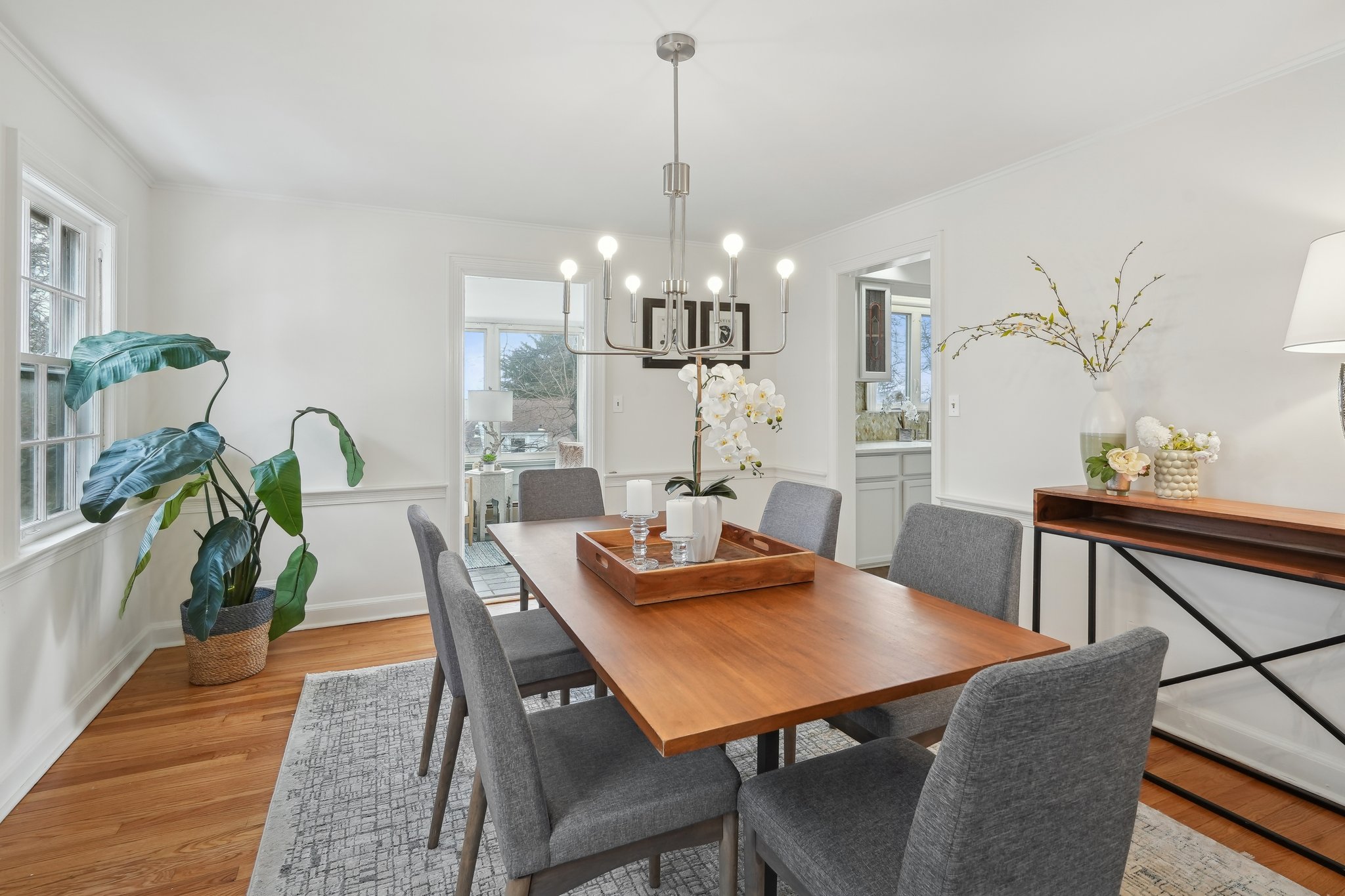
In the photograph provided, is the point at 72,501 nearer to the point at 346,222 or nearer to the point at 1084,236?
the point at 346,222

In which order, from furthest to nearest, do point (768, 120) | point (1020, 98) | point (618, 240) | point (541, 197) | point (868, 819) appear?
point (618, 240)
point (541, 197)
point (768, 120)
point (1020, 98)
point (868, 819)

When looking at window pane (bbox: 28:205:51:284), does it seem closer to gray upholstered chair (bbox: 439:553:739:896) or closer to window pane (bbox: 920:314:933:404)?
gray upholstered chair (bbox: 439:553:739:896)

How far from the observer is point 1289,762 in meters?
2.21

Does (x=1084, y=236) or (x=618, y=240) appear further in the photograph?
(x=618, y=240)

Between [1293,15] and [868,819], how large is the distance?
241 centimetres

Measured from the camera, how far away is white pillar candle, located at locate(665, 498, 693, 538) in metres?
1.82

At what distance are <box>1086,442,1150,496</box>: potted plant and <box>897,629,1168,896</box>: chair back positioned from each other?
1.68 metres

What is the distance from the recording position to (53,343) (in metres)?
2.62

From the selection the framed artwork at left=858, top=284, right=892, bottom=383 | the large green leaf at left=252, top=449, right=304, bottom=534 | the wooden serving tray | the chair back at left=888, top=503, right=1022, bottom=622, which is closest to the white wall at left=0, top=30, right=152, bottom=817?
the large green leaf at left=252, top=449, right=304, bottom=534

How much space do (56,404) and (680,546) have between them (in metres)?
A: 2.51

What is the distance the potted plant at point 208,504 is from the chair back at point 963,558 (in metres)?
2.45

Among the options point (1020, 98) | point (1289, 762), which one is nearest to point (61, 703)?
point (1020, 98)

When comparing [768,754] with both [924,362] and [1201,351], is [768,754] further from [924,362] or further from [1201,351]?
[924,362]

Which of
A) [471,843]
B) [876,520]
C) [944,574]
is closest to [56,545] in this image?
[471,843]
